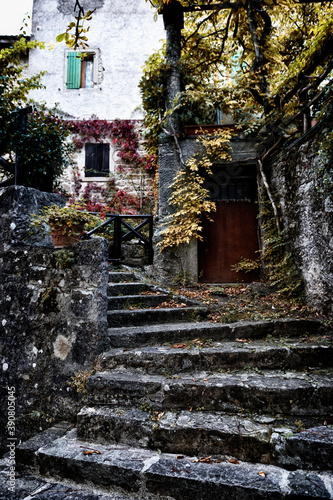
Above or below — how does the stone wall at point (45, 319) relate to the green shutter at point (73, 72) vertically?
below

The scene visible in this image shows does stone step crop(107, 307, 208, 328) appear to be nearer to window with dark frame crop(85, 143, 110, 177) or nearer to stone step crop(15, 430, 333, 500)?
stone step crop(15, 430, 333, 500)

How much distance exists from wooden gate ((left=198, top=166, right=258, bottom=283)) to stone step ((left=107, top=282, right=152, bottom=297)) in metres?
1.47

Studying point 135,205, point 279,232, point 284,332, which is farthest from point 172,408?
point 135,205

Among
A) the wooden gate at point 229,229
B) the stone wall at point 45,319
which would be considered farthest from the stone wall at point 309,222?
the stone wall at point 45,319

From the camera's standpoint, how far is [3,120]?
20.8 ft

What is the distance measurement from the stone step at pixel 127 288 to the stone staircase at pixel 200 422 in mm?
1215

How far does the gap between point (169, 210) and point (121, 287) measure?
194cm

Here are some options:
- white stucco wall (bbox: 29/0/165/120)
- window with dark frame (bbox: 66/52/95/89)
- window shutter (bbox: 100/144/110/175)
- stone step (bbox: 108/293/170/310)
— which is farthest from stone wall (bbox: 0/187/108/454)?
window with dark frame (bbox: 66/52/95/89)

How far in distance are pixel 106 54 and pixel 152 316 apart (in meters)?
10.1

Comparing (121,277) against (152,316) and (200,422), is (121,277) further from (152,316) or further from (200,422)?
(200,422)

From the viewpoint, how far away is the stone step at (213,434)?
1856 millimetres

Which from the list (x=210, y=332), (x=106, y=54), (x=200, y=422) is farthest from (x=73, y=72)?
(x=200, y=422)

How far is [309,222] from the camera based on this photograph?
3689 millimetres

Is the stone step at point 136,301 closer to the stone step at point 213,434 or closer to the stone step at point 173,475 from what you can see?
the stone step at point 213,434
